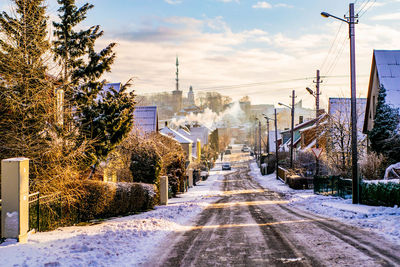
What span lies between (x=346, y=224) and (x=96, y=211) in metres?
8.85

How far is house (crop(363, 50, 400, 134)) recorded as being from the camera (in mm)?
30906

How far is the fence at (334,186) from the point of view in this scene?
22.2 metres

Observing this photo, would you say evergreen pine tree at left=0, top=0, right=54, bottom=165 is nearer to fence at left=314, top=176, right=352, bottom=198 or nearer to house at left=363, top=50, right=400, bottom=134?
fence at left=314, top=176, right=352, bottom=198

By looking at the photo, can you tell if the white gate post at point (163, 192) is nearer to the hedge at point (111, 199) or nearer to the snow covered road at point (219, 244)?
the hedge at point (111, 199)

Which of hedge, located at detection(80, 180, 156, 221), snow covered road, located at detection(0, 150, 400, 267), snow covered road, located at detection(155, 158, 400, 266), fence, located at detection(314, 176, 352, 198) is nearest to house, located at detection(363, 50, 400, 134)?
fence, located at detection(314, 176, 352, 198)

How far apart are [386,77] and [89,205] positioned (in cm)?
2762

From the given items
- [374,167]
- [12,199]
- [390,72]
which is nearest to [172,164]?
[374,167]

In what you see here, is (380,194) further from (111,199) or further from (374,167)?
(111,199)

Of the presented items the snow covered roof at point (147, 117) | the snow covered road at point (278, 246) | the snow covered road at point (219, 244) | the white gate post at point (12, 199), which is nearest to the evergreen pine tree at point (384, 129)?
the snow covered road at point (219, 244)

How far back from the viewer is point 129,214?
16.8 meters

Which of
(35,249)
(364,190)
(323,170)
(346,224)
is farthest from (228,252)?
(323,170)

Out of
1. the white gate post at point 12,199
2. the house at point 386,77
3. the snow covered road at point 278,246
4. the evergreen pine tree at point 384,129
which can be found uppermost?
the house at point 386,77

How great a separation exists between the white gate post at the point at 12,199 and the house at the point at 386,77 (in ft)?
93.8

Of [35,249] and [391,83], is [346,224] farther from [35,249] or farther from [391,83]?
[391,83]
